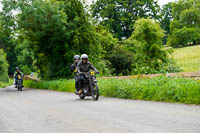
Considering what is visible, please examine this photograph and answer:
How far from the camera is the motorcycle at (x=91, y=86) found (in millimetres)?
12666

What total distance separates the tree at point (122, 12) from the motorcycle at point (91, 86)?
153 ft

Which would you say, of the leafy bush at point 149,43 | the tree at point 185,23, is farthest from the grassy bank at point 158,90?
the tree at point 185,23

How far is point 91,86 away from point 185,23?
6660 cm

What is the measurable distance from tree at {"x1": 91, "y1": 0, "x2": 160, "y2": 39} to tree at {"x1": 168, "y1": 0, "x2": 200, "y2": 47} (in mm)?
9709

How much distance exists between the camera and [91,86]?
12867mm

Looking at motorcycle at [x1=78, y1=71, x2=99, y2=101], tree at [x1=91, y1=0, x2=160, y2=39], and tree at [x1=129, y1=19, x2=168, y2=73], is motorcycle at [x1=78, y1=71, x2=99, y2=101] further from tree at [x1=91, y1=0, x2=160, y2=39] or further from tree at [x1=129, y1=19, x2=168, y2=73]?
tree at [x1=91, y1=0, x2=160, y2=39]

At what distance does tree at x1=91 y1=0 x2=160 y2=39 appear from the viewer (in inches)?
2373

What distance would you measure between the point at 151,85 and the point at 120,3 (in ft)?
170

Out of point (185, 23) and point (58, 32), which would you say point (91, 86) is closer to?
point (58, 32)

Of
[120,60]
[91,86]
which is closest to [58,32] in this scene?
[91,86]

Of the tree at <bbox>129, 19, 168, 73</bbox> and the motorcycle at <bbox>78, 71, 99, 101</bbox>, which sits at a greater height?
the tree at <bbox>129, 19, 168, 73</bbox>

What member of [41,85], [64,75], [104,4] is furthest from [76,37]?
[104,4]

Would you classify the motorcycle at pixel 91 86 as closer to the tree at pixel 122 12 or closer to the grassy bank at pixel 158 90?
the grassy bank at pixel 158 90

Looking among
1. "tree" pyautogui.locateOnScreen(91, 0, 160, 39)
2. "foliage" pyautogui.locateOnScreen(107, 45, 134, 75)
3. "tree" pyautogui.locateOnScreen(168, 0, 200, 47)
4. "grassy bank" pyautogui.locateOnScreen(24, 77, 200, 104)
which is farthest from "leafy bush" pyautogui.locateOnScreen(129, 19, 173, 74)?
"tree" pyautogui.locateOnScreen(168, 0, 200, 47)
